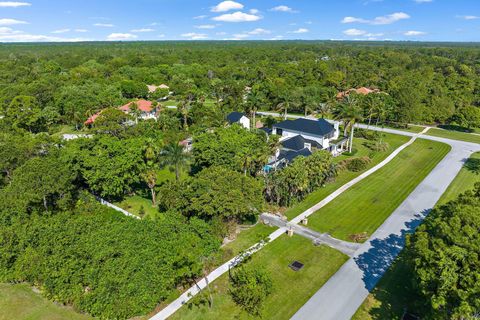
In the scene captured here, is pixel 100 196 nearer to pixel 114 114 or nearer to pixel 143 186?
pixel 143 186

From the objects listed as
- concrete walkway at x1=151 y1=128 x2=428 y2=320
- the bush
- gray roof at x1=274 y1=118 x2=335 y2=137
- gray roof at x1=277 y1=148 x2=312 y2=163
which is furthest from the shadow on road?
gray roof at x1=274 y1=118 x2=335 y2=137

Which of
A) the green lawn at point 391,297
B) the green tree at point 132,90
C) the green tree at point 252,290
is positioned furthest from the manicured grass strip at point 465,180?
the green tree at point 132,90

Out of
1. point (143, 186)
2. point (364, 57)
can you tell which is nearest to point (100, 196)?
point (143, 186)

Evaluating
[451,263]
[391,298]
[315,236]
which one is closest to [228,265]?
[315,236]

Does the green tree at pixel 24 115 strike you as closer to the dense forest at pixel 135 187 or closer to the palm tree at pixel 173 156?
the dense forest at pixel 135 187

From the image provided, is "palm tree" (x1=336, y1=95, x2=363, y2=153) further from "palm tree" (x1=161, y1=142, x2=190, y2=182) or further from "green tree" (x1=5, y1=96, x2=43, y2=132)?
"green tree" (x1=5, y1=96, x2=43, y2=132)
